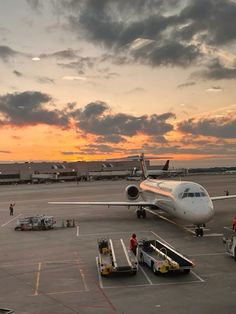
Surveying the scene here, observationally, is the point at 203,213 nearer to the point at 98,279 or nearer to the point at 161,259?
the point at 161,259

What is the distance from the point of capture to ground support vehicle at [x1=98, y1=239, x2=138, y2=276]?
18.4 meters

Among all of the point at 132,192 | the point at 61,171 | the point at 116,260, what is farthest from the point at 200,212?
the point at 61,171

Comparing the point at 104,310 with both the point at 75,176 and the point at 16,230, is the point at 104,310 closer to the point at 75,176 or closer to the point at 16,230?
the point at 16,230

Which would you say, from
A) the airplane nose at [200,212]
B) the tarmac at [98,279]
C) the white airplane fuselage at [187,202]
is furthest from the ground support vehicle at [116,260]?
the white airplane fuselage at [187,202]

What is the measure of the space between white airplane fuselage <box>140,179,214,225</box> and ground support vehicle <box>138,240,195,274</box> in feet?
19.4

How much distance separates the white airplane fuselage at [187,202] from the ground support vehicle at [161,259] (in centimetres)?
591

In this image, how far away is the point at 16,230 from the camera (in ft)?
115

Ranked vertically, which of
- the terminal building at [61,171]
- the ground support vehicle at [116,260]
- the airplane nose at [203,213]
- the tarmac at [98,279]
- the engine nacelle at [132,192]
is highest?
the terminal building at [61,171]

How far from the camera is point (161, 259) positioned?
19.4 metres

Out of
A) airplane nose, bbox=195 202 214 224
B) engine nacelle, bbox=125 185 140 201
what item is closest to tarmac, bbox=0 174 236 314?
airplane nose, bbox=195 202 214 224

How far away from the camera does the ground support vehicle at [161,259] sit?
719 inches

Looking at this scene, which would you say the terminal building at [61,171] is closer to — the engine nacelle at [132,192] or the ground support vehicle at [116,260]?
the engine nacelle at [132,192]

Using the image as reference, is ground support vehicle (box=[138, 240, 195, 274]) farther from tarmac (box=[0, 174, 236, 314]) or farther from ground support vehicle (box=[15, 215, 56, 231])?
ground support vehicle (box=[15, 215, 56, 231])

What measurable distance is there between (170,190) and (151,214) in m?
9.97
